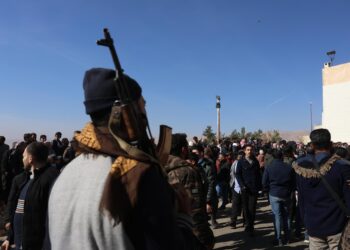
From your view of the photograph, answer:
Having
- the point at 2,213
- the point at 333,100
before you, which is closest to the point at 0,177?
the point at 2,213

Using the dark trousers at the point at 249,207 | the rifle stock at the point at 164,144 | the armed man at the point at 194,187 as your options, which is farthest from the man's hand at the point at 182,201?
the dark trousers at the point at 249,207

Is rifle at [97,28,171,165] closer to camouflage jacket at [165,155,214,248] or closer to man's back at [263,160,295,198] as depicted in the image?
camouflage jacket at [165,155,214,248]

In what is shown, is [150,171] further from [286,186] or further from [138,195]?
[286,186]

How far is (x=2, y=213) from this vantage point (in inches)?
398

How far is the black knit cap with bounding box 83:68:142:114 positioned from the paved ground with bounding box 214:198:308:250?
21.2 feet

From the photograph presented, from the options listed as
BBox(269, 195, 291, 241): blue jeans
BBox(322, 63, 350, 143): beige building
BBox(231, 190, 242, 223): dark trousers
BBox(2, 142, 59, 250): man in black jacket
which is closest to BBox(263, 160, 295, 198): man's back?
BBox(269, 195, 291, 241): blue jeans

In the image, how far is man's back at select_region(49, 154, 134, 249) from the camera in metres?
1.38

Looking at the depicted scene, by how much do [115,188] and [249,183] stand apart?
714 centimetres

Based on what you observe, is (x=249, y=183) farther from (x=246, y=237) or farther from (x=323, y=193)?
(x=323, y=193)

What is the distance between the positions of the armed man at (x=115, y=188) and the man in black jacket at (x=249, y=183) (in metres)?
6.81

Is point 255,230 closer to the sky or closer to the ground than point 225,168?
closer to the ground

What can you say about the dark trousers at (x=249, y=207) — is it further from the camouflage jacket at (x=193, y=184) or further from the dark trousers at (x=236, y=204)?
the camouflage jacket at (x=193, y=184)

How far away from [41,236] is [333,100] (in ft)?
105

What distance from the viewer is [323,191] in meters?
3.89
